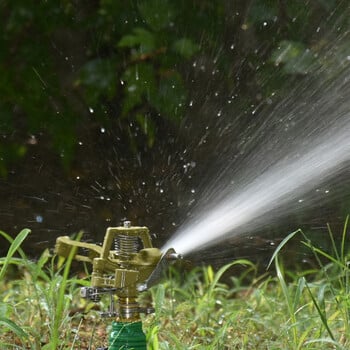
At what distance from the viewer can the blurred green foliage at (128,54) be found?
2.91m

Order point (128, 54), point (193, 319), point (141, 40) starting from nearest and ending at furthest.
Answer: point (193, 319) → point (141, 40) → point (128, 54)

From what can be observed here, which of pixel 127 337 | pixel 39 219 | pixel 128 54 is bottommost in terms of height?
pixel 127 337

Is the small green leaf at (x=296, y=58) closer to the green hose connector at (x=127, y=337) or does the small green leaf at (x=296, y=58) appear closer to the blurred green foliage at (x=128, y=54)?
the blurred green foliage at (x=128, y=54)

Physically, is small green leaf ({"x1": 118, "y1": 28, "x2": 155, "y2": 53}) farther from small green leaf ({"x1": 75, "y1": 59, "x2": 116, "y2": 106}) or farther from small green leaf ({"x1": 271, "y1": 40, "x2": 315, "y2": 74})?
small green leaf ({"x1": 271, "y1": 40, "x2": 315, "y2": 74})

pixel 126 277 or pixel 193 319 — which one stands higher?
pixel 193 319

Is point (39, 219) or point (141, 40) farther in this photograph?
point (39, 219)

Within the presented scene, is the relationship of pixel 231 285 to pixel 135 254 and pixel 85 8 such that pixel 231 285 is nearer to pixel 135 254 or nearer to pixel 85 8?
pixel 85 8

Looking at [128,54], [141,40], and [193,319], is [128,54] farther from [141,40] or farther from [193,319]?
[193,319]

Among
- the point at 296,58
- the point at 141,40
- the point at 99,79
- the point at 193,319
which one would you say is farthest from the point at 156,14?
the point at 193,319

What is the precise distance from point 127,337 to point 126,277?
11 centimetres

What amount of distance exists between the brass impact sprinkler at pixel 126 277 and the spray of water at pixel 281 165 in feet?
1.08

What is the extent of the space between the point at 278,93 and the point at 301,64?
12cm

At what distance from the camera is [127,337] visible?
1611mm

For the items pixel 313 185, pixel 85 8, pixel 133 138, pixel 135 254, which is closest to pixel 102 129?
pixel 133 138
